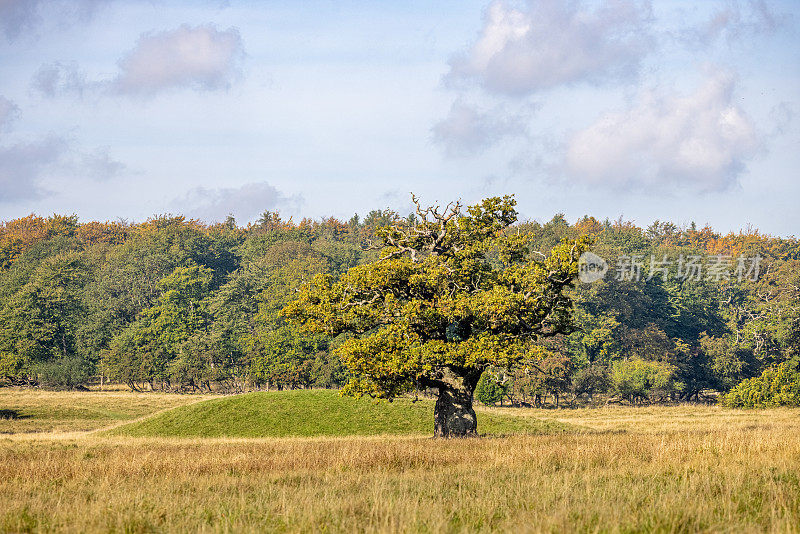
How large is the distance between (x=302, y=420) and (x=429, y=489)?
3154 cm

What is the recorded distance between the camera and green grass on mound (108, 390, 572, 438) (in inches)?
1610

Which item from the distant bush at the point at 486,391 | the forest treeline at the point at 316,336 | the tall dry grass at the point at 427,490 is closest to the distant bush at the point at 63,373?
the forest treeline at the point at 316,336

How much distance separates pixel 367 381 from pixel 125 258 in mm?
109038

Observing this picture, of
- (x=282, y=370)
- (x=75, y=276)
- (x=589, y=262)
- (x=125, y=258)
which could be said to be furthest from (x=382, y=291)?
(x=125, y=258)

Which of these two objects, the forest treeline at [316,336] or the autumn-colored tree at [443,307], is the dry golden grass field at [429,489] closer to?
the autumn-colored tree at [443,307]

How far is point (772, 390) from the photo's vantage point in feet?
221

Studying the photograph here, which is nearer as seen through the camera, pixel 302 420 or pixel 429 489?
pixel 429 489

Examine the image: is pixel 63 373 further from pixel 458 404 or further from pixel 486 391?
pixel 458 404

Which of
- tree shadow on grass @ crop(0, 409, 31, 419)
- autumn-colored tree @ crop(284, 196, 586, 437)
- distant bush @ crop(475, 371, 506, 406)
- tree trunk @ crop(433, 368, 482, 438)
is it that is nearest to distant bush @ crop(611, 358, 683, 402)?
distant bush @ crop(475, 371, 506, 406)

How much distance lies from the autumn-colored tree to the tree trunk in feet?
0.14

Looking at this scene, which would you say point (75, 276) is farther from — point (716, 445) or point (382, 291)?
point (716, 445)

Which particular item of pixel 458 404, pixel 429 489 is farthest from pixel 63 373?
pixel 429 489

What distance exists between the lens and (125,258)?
4941 inches

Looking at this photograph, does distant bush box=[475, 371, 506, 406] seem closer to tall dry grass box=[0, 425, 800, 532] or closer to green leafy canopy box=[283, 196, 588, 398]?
green leafy canopy box=[283, 196, 588, 398]
